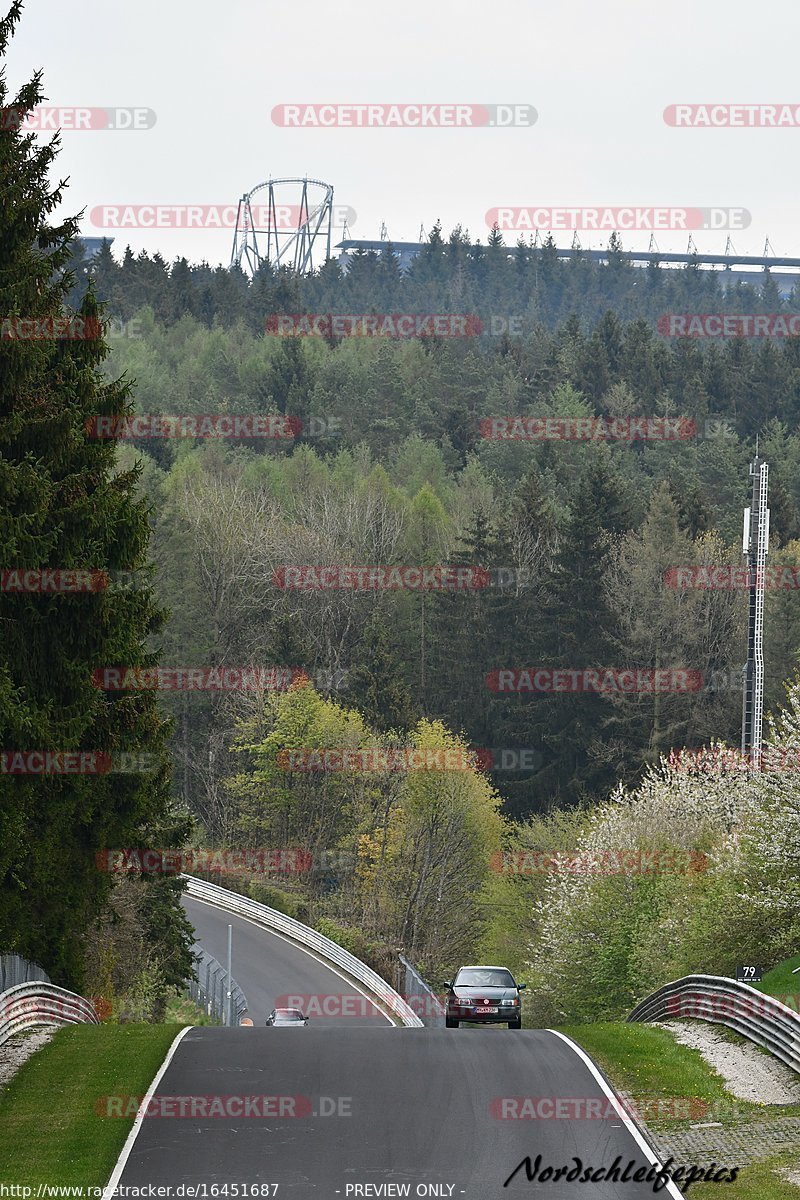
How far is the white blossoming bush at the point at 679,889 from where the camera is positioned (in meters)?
34.6

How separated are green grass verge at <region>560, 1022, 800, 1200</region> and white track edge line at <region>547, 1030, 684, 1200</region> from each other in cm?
15

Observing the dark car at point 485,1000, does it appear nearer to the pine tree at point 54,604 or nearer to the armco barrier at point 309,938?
the pine tree at point 54,604

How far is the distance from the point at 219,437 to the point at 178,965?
219 ft

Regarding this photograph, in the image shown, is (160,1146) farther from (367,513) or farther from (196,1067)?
(367,513)

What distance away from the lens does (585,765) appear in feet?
257

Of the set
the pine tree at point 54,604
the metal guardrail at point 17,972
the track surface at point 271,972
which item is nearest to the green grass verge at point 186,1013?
the track surface at point 271,972

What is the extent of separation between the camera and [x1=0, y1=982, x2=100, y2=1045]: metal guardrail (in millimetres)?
23052


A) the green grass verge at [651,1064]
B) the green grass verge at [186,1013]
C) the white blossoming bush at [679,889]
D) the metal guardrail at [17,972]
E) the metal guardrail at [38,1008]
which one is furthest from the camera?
the green grass verge at [186,1013]

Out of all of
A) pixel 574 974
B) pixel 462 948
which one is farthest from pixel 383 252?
pixel 574 974

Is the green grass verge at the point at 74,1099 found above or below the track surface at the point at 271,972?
above

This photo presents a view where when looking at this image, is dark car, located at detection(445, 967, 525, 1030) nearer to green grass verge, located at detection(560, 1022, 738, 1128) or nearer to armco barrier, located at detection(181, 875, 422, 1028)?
green grass verge, located at detection(560, 1022, 738, 1128)

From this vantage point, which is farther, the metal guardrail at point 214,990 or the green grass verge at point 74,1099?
the metal guardrail at point 214,990

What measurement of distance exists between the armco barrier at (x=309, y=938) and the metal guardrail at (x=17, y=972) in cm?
2048

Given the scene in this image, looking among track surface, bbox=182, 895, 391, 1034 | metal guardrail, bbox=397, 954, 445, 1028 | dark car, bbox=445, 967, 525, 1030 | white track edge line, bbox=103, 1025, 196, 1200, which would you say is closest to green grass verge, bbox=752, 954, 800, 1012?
dark car, bbox=445, 967, 525, 1030
